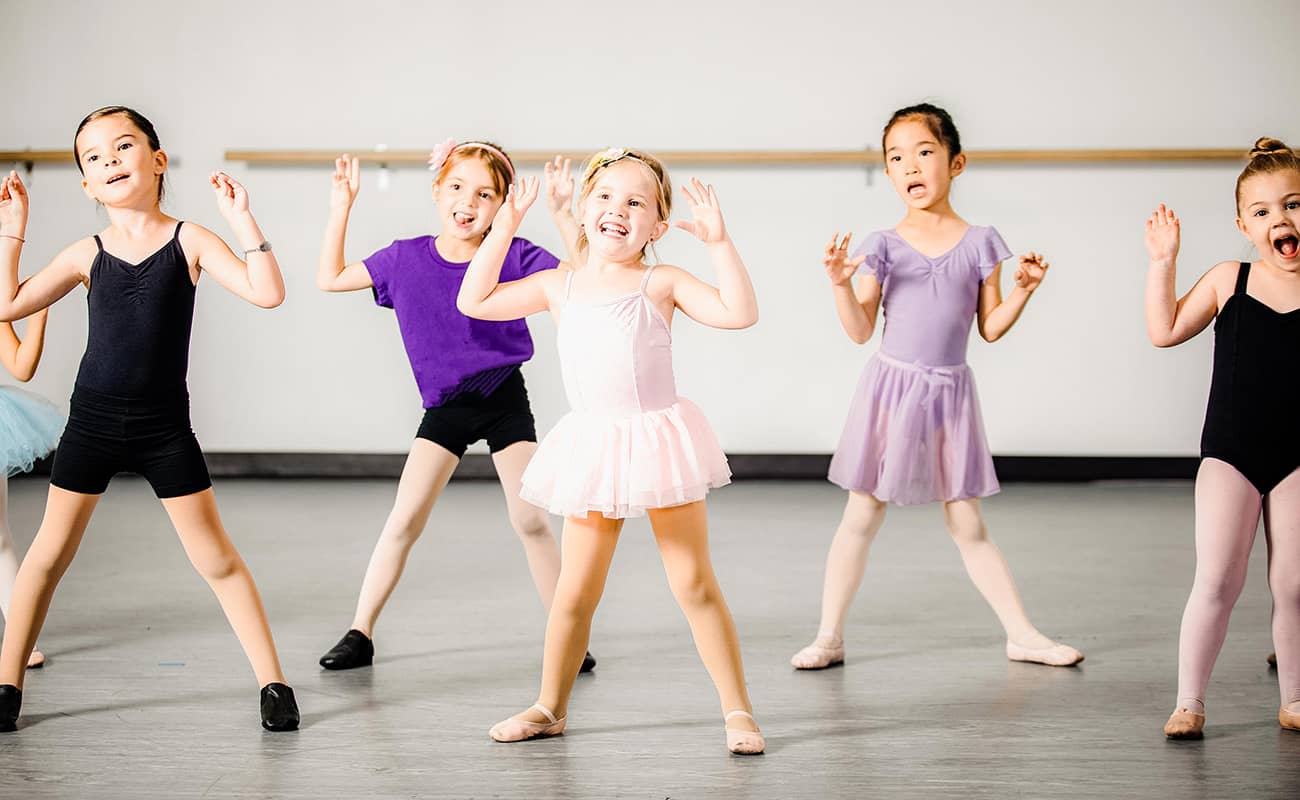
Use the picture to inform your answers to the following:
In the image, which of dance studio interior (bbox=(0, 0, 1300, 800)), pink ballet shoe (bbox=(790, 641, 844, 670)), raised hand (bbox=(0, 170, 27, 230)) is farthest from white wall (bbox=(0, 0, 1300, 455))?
raised hand (bbox=(0, 170, 27, 230))

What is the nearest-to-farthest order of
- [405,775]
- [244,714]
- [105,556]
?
[405,775] → [244,714] → [105,556]

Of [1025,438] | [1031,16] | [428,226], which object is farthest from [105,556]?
[1031,16]

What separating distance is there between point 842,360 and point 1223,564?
3351mm

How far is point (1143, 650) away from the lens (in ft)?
9.16

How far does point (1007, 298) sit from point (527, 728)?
4.27 feet

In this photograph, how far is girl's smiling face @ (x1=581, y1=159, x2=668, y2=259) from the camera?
7.02 feet

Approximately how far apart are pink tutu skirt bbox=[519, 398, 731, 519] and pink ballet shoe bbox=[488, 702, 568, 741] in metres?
0.37

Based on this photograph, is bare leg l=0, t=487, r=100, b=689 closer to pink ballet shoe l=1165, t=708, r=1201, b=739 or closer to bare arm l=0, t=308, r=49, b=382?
bare arm l=0, t=308, r=49, b=382

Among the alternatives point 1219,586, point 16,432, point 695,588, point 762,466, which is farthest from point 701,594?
point 762,466

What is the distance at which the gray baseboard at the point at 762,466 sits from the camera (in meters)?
5.42

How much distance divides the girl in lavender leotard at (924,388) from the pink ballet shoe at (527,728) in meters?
0.62

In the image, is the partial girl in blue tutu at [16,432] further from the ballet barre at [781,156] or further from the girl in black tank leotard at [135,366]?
the ballet barre at [781,156]

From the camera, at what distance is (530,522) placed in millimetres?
2646

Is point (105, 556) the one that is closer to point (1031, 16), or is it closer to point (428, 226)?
point (428, 226)
